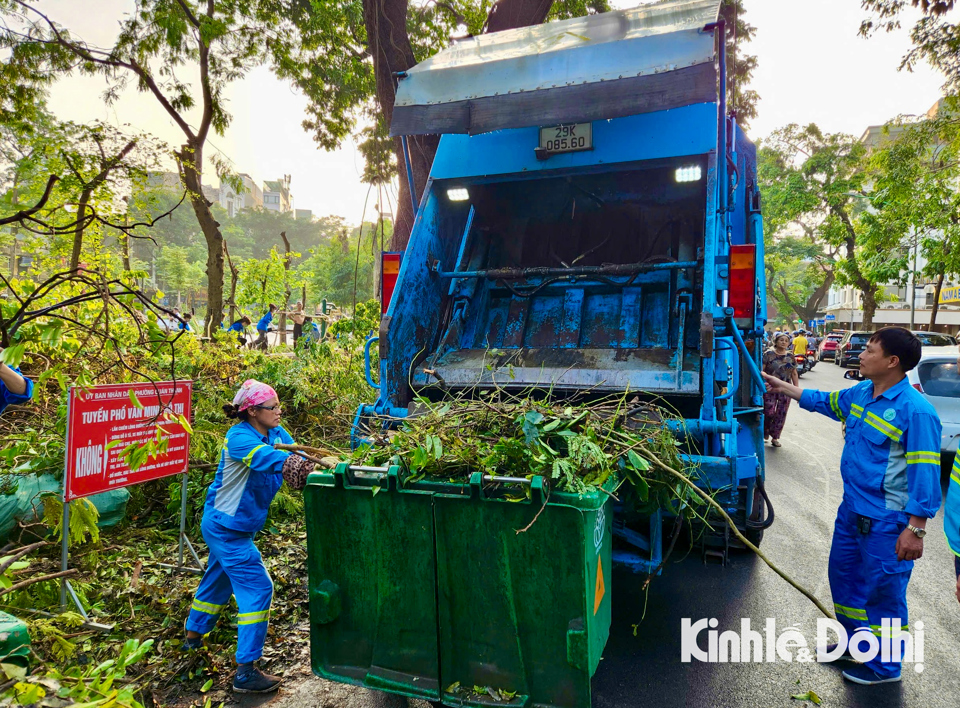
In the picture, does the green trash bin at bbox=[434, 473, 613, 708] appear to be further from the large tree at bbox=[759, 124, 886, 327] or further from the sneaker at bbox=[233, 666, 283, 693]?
the large tree at bbox=[759, 124, 886, 327]

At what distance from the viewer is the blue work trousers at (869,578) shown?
270cm

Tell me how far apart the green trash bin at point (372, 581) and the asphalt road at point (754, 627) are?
0.44 metres

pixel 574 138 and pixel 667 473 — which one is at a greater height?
pixel 574 138

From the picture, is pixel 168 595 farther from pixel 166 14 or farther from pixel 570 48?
pixel 166 14

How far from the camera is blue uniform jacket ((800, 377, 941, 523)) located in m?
2.56

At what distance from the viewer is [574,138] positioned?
12.8ft

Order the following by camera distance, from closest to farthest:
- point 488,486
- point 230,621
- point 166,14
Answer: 1. point 488,486
2. point 230,621
3. point 166,14

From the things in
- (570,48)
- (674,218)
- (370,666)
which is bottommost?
(370,666)

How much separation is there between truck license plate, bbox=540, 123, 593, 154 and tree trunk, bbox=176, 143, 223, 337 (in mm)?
5516

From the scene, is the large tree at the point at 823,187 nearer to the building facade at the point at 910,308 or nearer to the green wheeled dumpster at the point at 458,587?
the building facade at the point at 910,308

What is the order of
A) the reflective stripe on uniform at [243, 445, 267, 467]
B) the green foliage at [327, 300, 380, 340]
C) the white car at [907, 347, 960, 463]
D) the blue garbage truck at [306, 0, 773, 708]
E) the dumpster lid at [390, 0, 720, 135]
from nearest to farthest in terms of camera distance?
the blue garbage truck at [306, 0, 773, 708]
the reflective stripe on uniform at [243, 445, 267, 467]
the dumpster lid at [390, 0, 720, 135]
the white car at [907, 347, 960, 463]
the green foliage at [327, 300, 380, 340]

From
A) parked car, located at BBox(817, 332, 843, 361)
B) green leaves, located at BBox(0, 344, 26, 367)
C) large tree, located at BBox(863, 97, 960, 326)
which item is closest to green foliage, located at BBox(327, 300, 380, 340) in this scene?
green leaves, located at BBox(0, 344, 26, 367)

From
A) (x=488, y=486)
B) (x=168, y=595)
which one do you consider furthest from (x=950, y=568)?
(x=168, y=595)

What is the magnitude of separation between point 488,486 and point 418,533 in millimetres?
327
